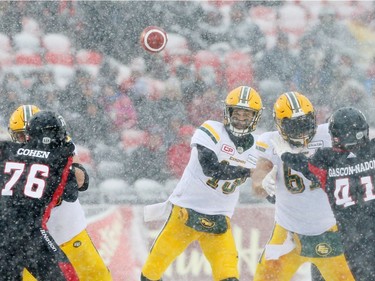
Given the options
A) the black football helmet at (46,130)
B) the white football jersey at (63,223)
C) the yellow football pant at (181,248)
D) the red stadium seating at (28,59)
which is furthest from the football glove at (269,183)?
the red stadium seating at (28,59)

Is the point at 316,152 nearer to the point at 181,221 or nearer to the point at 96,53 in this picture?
the point at 181,221

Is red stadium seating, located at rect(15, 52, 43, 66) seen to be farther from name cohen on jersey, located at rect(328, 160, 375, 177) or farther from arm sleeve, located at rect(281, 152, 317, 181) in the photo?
name cohen on jersey, located at rect(328, 160, 375, 177)

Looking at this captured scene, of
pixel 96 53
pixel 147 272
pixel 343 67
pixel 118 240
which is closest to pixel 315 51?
pixel 343 67

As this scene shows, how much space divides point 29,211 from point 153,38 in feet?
11.9

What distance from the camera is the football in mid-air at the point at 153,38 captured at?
8.07 meters

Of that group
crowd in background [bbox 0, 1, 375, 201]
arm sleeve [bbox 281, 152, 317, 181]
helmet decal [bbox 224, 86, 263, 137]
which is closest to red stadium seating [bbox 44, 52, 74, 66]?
crowd in background [bbox 0, 1, 375, 201]

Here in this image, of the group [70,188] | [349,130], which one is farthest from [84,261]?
[349,130]

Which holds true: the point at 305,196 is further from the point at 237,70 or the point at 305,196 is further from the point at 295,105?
the point at 237,70

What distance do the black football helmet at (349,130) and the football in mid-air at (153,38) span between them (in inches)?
142

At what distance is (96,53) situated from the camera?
8.30 meters

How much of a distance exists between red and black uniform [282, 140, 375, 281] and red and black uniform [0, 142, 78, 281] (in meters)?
1.51

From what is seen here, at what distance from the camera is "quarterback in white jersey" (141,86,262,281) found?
561 centimetres

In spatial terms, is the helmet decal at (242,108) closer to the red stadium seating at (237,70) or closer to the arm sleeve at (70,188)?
the arm sleeve at (70,188)

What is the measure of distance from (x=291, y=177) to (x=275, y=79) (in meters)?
3.24
